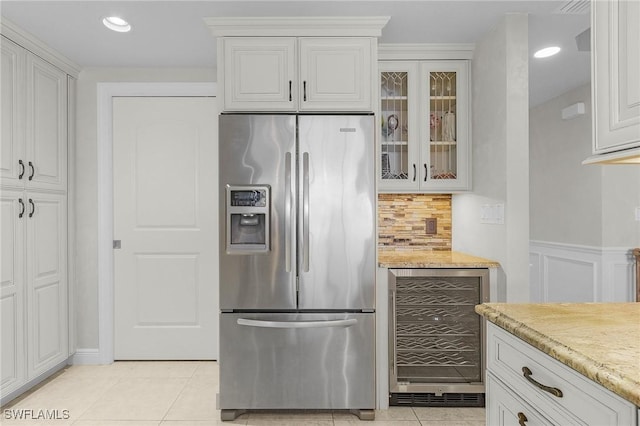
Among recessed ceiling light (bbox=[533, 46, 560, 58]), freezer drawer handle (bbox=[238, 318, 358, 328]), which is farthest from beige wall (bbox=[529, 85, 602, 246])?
freezer drawer handle (bbox=[238, 318, 358, 328])

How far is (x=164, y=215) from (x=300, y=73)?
67.2 inches

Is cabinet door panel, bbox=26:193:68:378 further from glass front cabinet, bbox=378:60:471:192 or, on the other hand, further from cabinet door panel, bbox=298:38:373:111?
glass front cabinet, bbox=378:60:471:192

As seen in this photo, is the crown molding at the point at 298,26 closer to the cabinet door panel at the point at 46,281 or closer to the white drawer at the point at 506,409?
the cabinet door panel at the point at 46,281

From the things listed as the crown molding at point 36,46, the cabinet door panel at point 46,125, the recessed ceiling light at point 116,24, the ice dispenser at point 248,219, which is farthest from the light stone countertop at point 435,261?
the crown molding at point 36,46

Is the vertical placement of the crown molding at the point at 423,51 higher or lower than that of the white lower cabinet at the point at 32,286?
higher

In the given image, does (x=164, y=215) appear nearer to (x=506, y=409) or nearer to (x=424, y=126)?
(x=424, y=126)

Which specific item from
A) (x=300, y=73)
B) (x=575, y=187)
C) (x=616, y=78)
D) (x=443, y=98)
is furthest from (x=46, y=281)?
(x=575, y=187)

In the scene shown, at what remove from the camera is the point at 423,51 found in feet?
9.80

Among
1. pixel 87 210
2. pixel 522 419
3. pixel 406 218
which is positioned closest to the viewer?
pixel 522 419

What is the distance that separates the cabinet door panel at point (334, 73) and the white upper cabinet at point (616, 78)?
1.42 metres

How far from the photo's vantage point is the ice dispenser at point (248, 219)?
8.20 feet

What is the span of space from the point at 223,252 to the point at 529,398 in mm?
1756

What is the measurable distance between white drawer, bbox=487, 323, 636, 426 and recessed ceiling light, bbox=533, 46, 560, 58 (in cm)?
244

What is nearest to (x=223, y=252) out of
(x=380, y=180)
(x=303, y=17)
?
(x=380, y=180)
